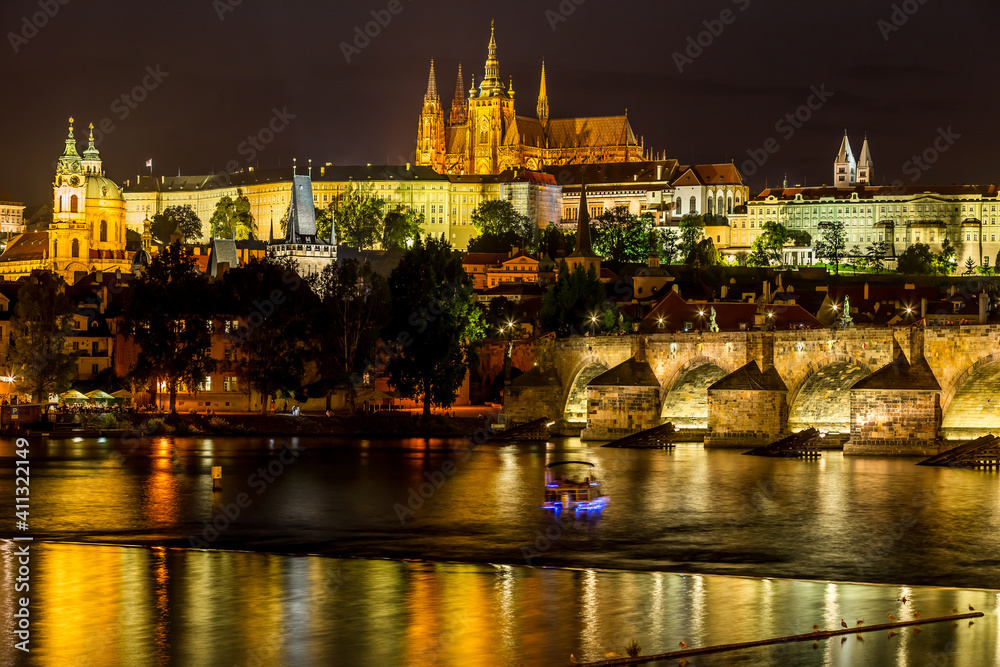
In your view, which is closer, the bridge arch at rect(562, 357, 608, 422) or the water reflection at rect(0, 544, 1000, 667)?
the water reflection at rect(0, 544, 1000, 667)

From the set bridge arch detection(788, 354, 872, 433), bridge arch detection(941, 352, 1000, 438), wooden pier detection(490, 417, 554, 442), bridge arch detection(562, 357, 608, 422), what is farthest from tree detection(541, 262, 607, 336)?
bridge arch detection(941, 352, 1000, 438)

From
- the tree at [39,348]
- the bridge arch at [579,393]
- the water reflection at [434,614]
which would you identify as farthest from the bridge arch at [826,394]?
the tree at [39,348]

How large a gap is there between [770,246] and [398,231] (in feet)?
158

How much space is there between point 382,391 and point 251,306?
8549 mm

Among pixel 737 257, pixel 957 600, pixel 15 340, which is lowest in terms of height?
pixel 957 600

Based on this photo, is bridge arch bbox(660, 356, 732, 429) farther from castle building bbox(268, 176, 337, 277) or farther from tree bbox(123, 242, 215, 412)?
castle building bbox(268, 176, 337, 277)

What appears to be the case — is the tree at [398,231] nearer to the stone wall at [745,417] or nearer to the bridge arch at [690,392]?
the bridge arch at [690,392]

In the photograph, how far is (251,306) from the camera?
7506cm

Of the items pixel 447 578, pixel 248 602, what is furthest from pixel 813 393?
pixel 248 602

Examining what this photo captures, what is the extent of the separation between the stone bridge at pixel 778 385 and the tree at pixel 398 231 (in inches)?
3927

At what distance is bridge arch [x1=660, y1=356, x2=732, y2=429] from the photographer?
67.2 meters

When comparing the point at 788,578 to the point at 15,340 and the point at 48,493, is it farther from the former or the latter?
the point at 15,340

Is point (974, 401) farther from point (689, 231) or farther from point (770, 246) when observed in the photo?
point (689, 231)

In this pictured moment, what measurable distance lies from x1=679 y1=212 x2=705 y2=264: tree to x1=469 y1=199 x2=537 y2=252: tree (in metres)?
19.3
